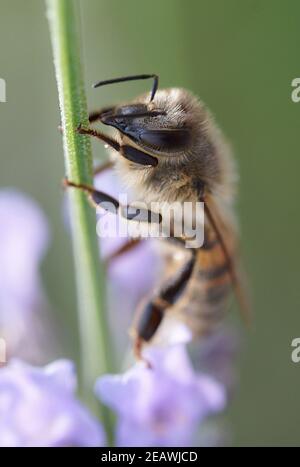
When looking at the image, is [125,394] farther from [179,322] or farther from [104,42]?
[104,42]

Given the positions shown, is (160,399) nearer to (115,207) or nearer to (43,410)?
(43,410)

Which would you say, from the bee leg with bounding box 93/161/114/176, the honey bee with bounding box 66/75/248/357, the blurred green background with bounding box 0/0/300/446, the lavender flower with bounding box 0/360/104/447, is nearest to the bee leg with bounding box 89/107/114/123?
the honey bee with bounding box 66/75/248/357

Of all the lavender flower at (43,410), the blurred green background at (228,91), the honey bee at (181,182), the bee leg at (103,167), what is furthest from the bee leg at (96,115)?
the blurred green background at (228,91)

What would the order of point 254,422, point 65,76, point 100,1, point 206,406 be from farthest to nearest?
point 100,1, point 254,422, point 206,406, point 65,76

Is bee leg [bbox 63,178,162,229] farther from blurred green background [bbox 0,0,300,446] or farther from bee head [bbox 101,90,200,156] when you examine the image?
blurred green background [bbox 0,0,300,446]

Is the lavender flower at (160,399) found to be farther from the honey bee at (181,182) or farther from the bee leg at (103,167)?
the bee leg at (103,167)
